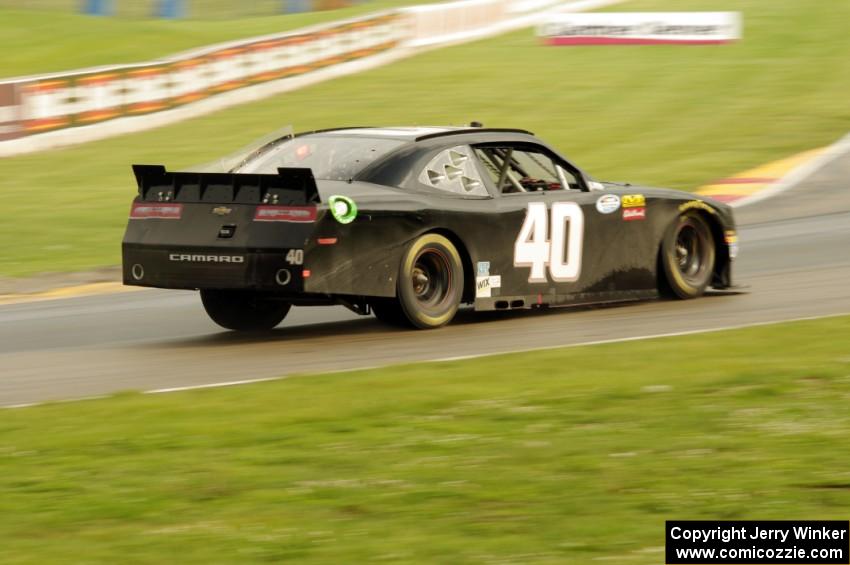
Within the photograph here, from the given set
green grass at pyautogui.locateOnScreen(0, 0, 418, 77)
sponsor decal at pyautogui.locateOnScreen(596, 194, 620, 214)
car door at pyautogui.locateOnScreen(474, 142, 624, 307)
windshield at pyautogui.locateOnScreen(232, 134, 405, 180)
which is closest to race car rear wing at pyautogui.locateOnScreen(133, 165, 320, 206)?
windshield at pyautogui.locateOnScreen(232, 134, 405, 180)

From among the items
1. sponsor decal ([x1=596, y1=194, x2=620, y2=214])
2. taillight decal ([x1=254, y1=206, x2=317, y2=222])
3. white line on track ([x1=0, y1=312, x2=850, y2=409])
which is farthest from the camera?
sponsor decal ([x1=596, y1=194, x2=620, y2=214])

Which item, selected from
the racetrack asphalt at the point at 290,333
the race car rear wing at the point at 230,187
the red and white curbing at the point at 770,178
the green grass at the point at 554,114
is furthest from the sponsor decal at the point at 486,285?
the red and white curbing at the point at 770,178

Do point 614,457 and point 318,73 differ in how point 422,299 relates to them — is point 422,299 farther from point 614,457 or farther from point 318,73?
point 318,73

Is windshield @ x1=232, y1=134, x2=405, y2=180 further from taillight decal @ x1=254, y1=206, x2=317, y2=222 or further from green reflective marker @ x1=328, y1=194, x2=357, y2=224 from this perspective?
taillight decal @ x1=254, y1=206, x2=317, y2=222

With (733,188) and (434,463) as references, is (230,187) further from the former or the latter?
(733,188)

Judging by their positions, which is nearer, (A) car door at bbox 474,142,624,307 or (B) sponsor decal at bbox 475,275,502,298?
(B) sponsor decal at bbox 475,275,502,298

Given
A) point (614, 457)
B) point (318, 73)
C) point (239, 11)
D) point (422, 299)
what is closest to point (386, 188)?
point (422, 299)

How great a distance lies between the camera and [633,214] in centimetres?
1141

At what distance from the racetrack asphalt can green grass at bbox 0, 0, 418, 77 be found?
890 inches

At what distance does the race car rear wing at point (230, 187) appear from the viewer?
942cm

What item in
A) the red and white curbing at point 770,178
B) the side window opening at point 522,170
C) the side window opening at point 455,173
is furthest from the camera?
the red and white curbing at point 770,178

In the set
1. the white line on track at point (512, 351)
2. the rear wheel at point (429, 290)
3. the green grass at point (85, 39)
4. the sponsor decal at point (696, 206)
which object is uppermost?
the green grass at point (85, 39)

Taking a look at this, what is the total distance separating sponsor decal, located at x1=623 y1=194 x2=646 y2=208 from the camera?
37.3ft

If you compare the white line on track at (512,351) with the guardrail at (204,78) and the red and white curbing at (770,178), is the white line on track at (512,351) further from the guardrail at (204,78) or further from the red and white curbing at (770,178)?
the guardrail at (204,78)
